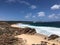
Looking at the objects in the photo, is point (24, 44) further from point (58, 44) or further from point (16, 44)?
point (58, 44)

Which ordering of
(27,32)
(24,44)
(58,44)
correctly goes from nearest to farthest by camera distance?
(24,44)
(58,44)
(27,32)

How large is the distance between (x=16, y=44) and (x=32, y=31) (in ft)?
32.6

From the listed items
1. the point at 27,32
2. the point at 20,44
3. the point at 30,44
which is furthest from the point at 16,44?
the point at 27,32

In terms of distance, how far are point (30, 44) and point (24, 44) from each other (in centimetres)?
62

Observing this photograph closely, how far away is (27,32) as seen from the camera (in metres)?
21.2

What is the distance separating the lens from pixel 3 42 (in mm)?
12016

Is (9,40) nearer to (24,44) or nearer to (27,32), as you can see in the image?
(24,44)

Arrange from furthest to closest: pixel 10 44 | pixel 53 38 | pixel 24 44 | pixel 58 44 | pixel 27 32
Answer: pixel 27 32, pixel 53 38, pixel 58 44, pixel 24 44, pixel 10 44

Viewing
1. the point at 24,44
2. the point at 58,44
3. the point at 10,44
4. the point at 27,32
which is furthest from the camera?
the point at 27,32

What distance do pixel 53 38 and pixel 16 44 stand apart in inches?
231

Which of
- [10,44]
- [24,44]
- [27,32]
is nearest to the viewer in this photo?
[10,44]

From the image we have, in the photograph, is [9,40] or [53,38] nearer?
[9,40]

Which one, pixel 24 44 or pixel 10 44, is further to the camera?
pixel 24 44

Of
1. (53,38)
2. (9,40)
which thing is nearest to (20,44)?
(9,40)
